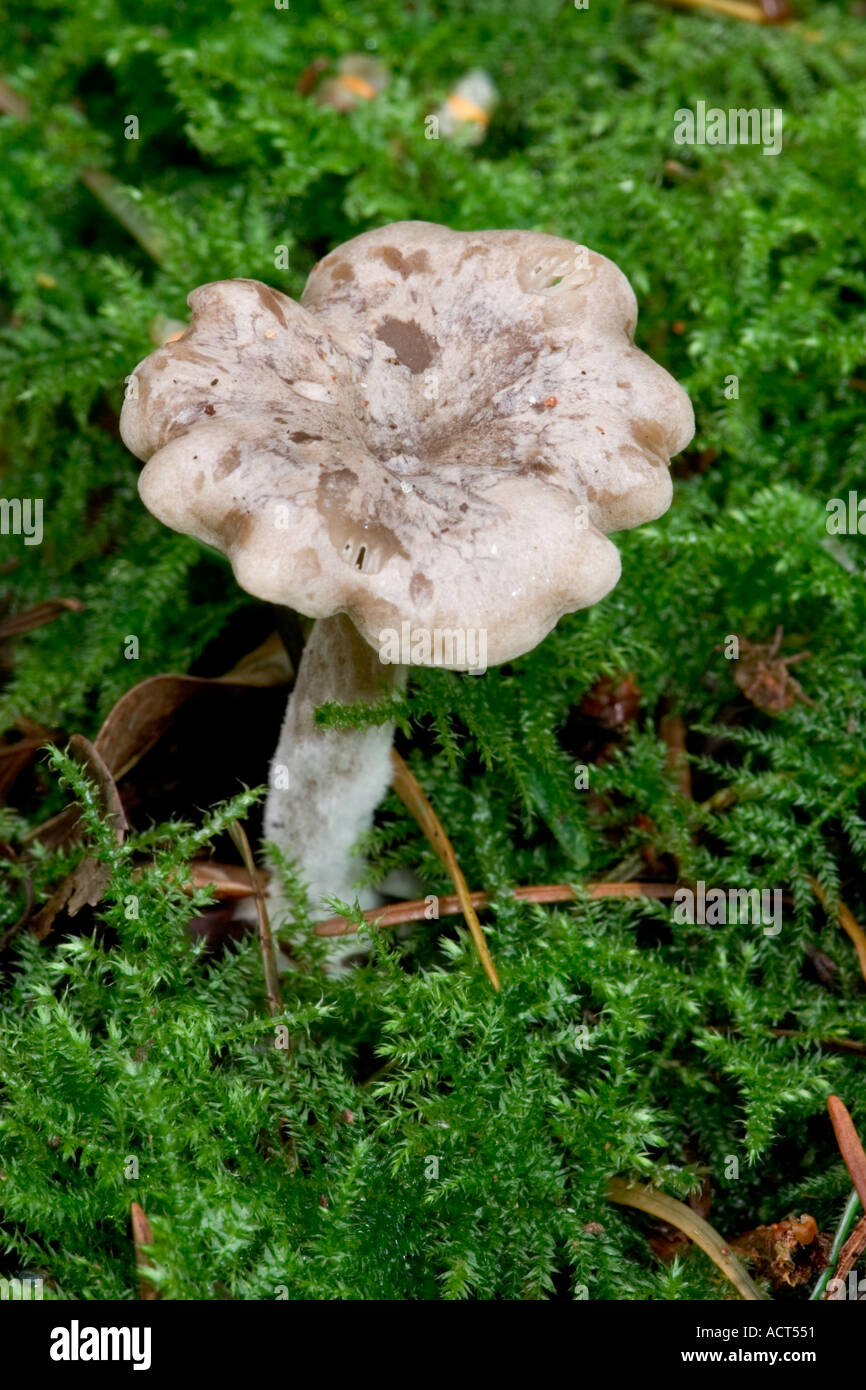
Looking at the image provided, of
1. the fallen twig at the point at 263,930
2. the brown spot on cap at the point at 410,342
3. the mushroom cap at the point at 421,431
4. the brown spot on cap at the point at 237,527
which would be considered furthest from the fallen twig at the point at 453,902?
the brown spot on cap at the point at 410,342

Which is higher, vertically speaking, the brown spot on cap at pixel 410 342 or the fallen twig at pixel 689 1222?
the brown spot on cap at pixel 410 342

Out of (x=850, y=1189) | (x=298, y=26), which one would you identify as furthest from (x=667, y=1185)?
(x=298, y=26)

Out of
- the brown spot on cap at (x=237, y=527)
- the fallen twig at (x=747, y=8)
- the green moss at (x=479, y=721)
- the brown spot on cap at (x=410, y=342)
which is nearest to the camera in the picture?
the brown spot on cap at (x=237, y=527)

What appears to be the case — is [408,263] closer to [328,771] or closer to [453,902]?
[328,771]

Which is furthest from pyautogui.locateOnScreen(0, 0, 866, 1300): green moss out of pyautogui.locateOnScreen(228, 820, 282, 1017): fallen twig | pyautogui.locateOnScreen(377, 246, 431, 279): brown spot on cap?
pyautogui.locateOnScreen(377, 246, 431, 279): brown spot on cap

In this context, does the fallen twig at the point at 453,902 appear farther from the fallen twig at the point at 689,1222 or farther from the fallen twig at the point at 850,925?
the fallen twig at the point at 689,1222

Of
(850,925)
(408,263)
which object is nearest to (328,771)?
(408,263)
